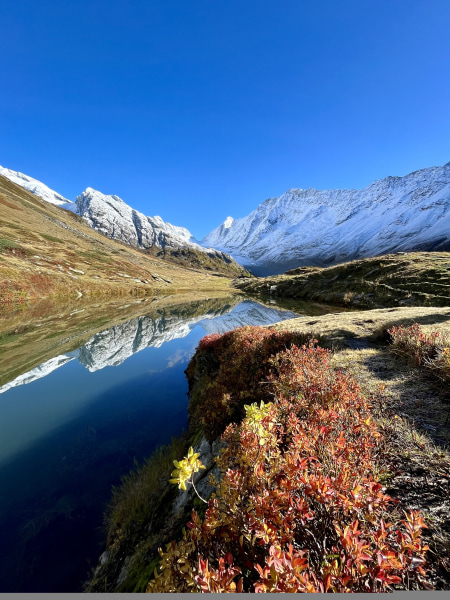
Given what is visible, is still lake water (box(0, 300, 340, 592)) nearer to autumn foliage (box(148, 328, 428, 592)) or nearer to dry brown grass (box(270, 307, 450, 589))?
autumn foliage (box(148, 328, 428, 592))

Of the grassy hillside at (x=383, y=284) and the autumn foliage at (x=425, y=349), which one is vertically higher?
the grassy hillside at (x=383, y=284)

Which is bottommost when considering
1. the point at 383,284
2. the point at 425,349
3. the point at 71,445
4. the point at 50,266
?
the point at 71,445

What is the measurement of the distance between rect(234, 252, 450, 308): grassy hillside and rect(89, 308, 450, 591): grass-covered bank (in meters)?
29.2

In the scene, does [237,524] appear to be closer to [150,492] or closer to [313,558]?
[313,558]

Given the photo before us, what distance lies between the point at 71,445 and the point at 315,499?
39.1 ft

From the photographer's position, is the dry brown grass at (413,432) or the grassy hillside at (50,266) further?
the grassy hillside at (50,266)

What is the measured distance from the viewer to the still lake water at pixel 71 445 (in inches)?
266

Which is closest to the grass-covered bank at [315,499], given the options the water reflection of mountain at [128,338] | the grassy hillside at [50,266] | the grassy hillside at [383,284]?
the water reflection of mountain at [128,338]

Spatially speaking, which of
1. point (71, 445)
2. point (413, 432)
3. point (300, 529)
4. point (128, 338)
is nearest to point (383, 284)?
point (128, 338)

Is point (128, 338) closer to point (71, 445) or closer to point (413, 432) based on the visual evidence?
point (71, 445)

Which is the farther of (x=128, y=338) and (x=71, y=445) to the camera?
(x=128, y=338)

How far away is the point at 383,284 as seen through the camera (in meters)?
38.5

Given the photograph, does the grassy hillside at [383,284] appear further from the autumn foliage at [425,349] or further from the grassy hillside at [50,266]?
the grassy hillside at [50,266]

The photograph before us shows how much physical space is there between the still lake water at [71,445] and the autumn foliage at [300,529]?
6572mm
